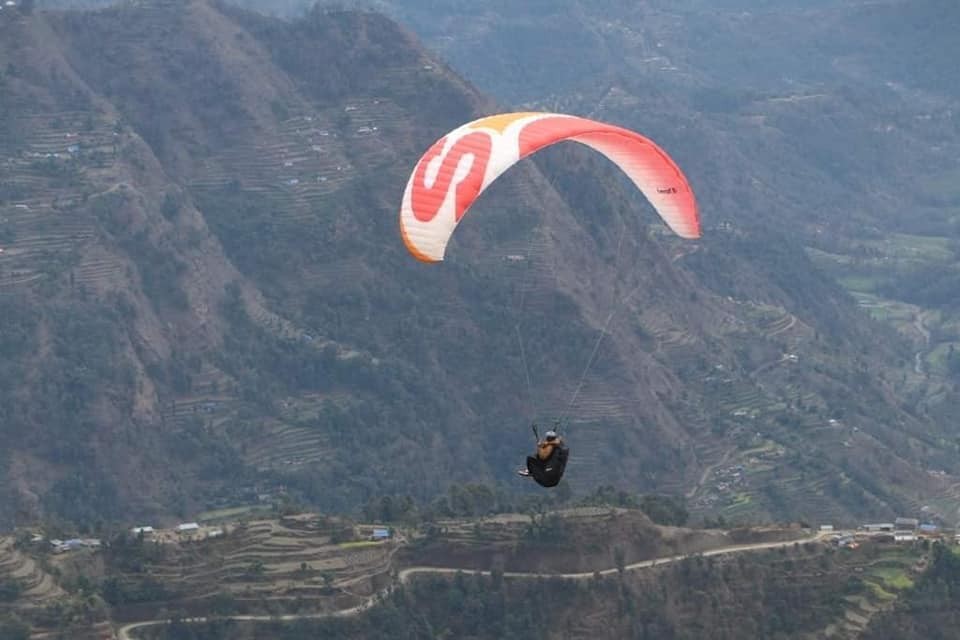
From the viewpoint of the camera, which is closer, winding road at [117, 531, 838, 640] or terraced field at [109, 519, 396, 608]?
winding road at [117, 531, 838, 640]

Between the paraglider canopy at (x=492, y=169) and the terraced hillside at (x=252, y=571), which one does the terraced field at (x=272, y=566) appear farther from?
the paraglider canopy at (x=492, y=169)

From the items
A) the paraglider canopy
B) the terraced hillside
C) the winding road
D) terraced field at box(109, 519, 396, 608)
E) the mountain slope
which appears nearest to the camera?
the paraglider canopy

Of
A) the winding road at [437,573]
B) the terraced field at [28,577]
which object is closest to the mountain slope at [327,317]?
the terraced field at [28,577]

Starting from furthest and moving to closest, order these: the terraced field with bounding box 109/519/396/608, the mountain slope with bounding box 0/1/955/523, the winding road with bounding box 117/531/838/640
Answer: the mountain slope with bounding box 0/1/955/523 < the terraced field with bounding box 109/519/396/608 < the winding road with bounding box 117/531/838/640

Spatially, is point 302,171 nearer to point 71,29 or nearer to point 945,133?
point 71,29

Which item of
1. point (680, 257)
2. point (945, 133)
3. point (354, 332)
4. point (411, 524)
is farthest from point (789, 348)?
point (945, 133)

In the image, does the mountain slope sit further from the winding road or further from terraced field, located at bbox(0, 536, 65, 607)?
the winding road

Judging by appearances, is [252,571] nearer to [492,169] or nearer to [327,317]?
[492,169]

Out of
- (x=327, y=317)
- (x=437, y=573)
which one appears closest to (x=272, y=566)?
(x=437, y=573)

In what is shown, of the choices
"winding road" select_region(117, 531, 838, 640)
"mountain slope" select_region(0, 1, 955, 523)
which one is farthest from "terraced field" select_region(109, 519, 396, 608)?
"mountain slope" select_region(0, 1, 955, 523)
